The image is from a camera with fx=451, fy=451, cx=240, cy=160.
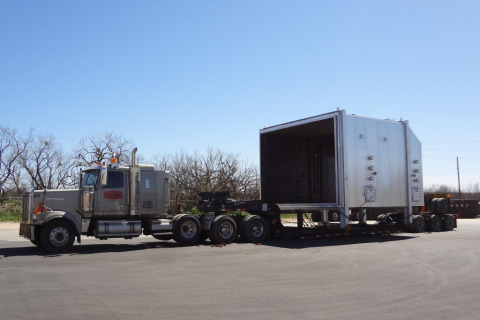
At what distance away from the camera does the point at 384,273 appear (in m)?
9.04

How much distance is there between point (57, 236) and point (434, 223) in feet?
52.0

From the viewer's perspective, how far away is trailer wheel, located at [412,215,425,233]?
19.2 metres

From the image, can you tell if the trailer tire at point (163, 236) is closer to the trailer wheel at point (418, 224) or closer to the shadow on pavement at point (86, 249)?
the shadow on pavement at point (86, 249)

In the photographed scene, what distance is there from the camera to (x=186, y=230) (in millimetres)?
14852

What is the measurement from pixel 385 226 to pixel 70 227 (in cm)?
1178

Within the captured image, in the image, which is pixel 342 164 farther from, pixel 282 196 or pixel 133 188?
pixel 133 188

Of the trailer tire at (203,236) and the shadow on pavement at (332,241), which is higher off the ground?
the trailer tire at (203,236)

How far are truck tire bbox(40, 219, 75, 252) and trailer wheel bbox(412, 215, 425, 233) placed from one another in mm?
13788

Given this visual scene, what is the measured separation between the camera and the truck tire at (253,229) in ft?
51.1

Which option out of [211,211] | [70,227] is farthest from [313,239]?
[70,227]

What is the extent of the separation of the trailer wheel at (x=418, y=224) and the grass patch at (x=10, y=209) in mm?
22675

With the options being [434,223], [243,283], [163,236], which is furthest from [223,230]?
[434,223]

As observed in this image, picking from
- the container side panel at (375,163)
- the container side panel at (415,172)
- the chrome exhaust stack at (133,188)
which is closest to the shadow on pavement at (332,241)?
the container side panel at (375,163)

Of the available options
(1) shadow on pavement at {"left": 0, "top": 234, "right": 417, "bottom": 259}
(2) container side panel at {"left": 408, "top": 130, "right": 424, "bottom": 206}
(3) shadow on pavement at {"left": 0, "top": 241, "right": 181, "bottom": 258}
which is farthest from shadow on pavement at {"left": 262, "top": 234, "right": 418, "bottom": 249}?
(3) shadow on pavement at {"left": 0, "top": 241, "right": 181, "bottom": 258}
